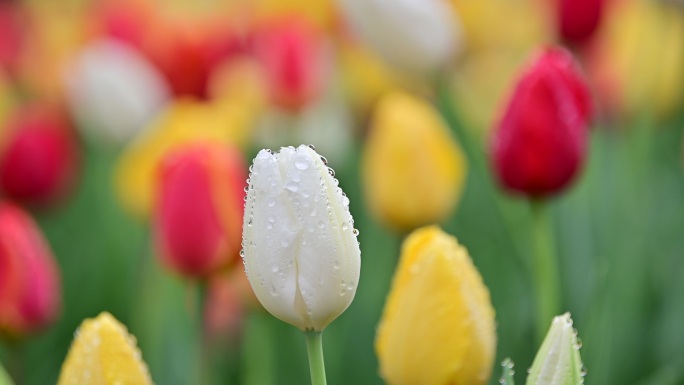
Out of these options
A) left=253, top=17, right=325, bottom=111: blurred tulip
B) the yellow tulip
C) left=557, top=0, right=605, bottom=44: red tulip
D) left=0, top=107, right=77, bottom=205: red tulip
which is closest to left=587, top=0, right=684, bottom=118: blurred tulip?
left=557, top=0, right=605, bottom=44: red tulip

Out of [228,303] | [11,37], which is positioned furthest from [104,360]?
[11,37]

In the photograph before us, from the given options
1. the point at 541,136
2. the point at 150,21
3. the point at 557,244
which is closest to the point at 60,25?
the point at 150,21

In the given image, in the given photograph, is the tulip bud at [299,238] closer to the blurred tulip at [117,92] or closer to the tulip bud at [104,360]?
the tulip bud at [104,360]

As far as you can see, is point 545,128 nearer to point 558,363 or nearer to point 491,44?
point 558,363

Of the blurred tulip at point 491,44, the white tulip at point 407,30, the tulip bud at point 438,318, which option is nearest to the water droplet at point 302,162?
the tulip bud at point 438,318

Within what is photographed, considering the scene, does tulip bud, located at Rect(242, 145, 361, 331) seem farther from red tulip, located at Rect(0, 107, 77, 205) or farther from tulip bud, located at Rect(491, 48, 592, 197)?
red tulip, located at Rect(0, 107, 77, 205)

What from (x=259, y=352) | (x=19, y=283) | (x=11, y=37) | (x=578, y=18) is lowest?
(x=259, y=352)
